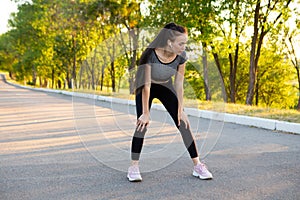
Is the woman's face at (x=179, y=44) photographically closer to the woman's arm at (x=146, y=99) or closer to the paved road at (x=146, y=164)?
the woman's arm at (x=146, y=99)

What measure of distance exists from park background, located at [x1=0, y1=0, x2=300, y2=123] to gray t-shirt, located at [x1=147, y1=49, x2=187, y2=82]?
1293mm

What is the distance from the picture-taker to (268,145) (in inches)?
230

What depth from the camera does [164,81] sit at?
3.86 m

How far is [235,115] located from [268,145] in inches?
118

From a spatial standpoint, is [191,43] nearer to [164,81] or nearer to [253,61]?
[164,81]

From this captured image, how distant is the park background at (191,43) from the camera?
6816mm

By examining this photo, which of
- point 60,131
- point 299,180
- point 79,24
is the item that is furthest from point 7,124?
point 79,24

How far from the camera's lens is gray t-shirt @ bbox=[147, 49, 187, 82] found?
145 inches

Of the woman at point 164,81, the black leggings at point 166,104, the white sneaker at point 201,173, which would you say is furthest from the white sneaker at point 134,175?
the white sneaker at point 201,173

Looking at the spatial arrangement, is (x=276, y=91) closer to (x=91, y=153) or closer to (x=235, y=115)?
(x=235, y=115)

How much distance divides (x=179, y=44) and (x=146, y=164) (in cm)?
167

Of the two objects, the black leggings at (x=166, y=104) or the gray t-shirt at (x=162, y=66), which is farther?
the black leggings at (x=166, y=104)

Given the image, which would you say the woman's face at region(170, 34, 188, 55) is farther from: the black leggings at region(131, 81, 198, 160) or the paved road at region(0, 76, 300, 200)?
the paved road at region(0, 76, 300, 200)

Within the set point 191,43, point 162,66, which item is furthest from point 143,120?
point 191,43
